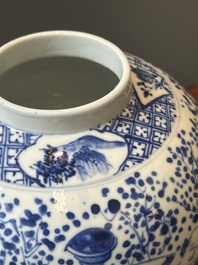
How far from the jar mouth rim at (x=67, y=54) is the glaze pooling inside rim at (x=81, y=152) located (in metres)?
0.01

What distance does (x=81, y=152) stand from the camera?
588 millimetres

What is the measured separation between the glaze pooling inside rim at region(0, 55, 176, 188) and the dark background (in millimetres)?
469

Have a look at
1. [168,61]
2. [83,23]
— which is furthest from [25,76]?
[168,61]

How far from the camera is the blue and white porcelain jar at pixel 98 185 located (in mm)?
566

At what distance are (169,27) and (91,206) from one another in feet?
2.03

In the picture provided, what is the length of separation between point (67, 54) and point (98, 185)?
0.62 feet

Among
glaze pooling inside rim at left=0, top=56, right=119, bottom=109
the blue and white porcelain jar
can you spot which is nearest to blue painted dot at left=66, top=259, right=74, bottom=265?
the blue and white porcelain jar

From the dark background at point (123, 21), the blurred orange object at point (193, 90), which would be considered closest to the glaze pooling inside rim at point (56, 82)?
the dark background at point (123, 21)

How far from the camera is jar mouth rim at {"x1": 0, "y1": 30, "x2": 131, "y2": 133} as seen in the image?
0.57 m

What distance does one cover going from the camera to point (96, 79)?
0.70 m

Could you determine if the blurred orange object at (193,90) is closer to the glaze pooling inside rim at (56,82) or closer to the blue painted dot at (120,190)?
the glaze pooling inside rim at (56,82)

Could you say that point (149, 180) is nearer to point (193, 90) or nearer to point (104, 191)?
point (104, 191)

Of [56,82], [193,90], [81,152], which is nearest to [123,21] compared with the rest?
[193,90]

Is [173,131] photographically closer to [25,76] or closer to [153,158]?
[153,158]
